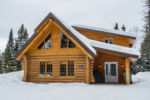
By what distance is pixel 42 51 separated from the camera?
14531 mm

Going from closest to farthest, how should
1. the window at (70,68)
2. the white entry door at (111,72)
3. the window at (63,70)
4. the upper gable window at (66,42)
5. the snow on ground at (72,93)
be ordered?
the snow on ground at (72,93), the window at (70,68), the window at (63,70), the upper gable window at (66,42), the white entry door at (111,72)

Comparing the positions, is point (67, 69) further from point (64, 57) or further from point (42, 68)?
point (42, 68)

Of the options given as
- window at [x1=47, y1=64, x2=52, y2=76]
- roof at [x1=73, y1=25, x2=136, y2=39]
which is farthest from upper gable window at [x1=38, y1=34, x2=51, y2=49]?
roof at [x1=73, y1=25, x2=136, y2=39]

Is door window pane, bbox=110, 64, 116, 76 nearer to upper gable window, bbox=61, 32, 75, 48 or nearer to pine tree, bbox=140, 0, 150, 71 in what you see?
upper gable window, bbox=61, 32, 75, 48

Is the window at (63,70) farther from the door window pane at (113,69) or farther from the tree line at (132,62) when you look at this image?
the tree line at (132,62)

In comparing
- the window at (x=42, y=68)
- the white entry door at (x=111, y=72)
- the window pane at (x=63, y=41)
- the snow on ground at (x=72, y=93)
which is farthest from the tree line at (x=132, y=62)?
the snow on ground at (x=72, y=93)

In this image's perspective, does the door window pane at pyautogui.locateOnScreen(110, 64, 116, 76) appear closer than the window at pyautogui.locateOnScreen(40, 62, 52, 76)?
No

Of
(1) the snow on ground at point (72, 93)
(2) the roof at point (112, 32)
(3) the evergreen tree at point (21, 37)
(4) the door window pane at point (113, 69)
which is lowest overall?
(1) the snow on ground at point (72, 93)

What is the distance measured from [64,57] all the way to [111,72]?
4915mm

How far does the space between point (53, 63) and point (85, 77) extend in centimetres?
311

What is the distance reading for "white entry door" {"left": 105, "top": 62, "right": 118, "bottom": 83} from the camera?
50.2 feet

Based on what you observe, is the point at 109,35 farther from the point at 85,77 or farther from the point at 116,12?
the point at 116,12

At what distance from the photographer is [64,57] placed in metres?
14.0

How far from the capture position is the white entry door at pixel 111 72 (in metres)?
15.3
